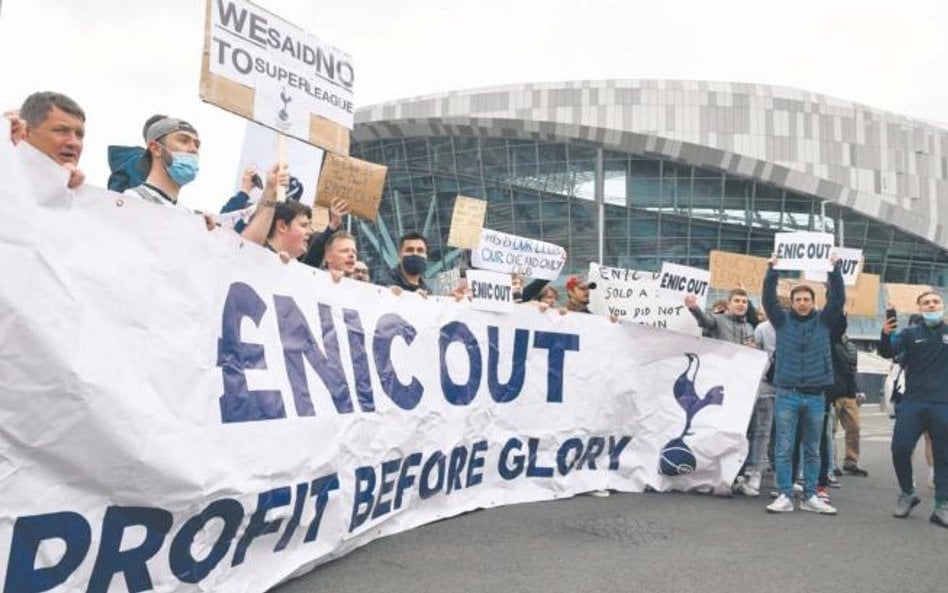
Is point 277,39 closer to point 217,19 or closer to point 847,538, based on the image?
point 217,19

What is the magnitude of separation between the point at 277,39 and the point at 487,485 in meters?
3.12

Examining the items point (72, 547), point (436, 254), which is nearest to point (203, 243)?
point (72, 547)

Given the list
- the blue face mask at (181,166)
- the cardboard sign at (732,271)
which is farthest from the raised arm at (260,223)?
the cardboard sign at (732,271)

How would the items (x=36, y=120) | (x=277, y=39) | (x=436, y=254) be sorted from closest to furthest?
1. (x=36, y=120)
2. (x=277, y=39)
3. (x=436, y=254)

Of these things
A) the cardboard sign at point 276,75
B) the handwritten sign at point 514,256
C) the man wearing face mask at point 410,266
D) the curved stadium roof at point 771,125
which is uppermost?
the curved stadium roof at point 771,125

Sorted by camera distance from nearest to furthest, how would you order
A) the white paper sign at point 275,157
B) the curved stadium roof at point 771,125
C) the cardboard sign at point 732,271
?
the white paper sign at point 275,157 < the cardboard sign at point 732,271 < the curved stadium roof at point 771,125

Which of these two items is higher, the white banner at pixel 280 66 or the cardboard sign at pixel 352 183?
the white banner at pixel 280 66

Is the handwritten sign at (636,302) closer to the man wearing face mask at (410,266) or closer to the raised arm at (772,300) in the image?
the raised arm at (772,300)

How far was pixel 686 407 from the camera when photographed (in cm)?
657

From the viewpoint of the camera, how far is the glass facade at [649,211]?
45.9 metres

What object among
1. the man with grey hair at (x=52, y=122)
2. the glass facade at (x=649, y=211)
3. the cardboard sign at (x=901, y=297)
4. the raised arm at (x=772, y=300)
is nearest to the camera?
the man with grey hair at (x=52, y=122)

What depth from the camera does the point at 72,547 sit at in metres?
2.62

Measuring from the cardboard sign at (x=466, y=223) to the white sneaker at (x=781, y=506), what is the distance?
4.48m

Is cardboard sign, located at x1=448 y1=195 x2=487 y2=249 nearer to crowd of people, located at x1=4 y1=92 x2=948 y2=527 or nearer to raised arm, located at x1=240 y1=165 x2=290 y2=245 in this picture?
crowd of people, located at x1=4 y1=92 x2=948 y2=527
